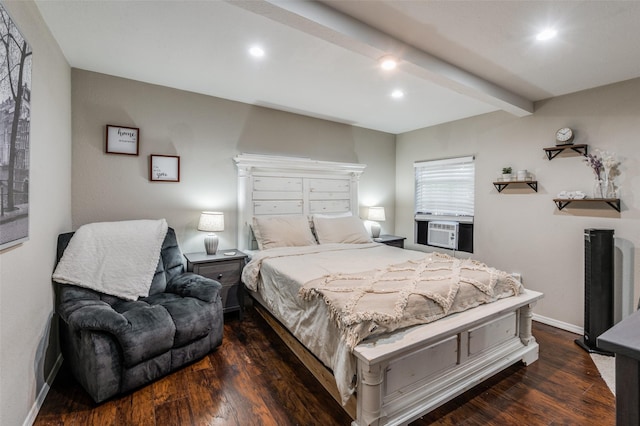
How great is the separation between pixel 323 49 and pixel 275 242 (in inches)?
78.3

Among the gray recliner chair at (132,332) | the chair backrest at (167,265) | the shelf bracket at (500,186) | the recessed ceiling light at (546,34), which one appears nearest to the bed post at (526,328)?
the shelf bracket at (500,186)

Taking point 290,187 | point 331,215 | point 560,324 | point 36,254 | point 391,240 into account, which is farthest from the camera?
point 391,240

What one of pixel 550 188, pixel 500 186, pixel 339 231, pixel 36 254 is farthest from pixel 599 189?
pixel 36 254

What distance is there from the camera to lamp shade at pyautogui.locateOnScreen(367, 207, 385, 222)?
449 cm

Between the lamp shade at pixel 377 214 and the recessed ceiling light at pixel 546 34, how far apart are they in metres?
2.80

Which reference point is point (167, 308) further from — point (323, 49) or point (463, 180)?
point (463, 180)

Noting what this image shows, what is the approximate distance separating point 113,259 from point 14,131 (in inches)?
48.0

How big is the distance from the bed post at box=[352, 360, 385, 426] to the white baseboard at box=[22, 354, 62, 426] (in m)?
1.81

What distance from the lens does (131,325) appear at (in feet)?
6.36

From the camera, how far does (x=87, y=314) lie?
1857 millimetres

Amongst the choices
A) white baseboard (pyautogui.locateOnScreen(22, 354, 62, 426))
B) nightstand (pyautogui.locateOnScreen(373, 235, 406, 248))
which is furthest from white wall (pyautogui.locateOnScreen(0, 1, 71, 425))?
nightstand (pyautogui.locateOnScreen(373, 235, 406, 248))

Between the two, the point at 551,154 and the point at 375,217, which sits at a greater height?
the point at 551,154

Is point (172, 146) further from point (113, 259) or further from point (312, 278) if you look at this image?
point (312, 278)

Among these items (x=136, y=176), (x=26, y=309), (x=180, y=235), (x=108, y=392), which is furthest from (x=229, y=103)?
(x=108, y=392)
